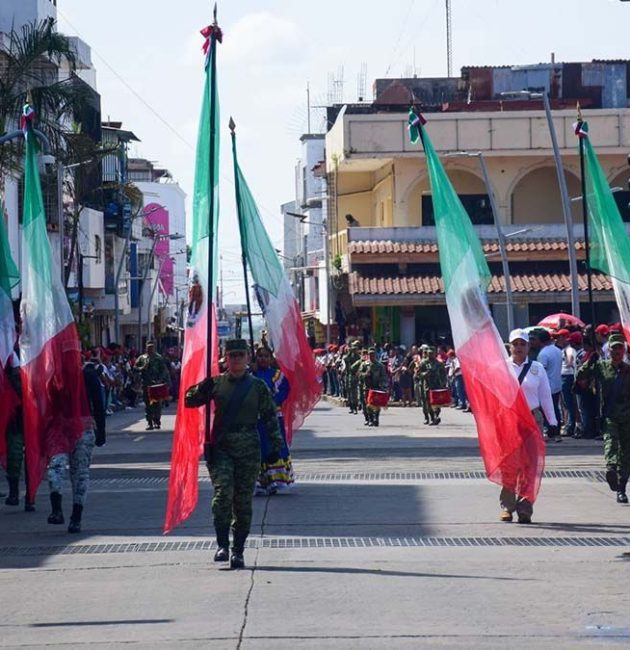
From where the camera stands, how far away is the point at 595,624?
951 centimetres

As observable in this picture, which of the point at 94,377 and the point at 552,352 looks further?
the point at 552,352

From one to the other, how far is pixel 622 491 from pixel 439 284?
1502 inches

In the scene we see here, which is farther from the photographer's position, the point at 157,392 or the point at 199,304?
the point at 157,392

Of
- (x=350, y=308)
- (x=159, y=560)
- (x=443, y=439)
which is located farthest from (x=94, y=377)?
(x=350, y=308)

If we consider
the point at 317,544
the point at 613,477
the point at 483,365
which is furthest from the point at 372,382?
the point at 317,544

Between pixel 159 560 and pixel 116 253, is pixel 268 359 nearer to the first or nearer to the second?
pixel 159 560

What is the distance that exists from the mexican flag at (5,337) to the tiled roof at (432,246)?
35.5 meters

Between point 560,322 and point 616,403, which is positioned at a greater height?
point 560,322

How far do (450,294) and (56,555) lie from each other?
14.5 feet

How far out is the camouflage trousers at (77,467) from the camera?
14931mm

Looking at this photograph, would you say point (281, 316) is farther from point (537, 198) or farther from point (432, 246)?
point (537, 198)

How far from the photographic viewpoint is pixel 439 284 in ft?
178

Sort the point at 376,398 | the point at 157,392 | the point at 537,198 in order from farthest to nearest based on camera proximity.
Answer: the point at 537,198, the point at 157,392, the point at 376,398

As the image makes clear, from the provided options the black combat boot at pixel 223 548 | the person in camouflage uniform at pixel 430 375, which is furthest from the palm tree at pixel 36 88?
the black combat boot at pixel 223 548
